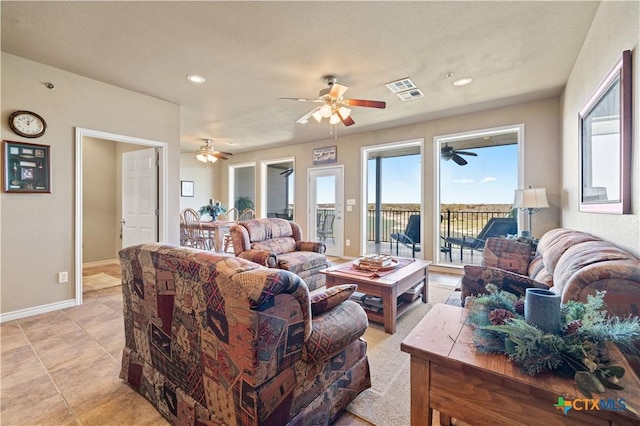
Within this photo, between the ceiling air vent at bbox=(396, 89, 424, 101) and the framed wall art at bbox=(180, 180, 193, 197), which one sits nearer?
the ceiling air vent at bbox=(396, 89, 424, 101)

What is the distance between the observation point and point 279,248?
4.02 meters

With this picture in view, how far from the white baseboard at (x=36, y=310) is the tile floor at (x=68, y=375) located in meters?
0.09

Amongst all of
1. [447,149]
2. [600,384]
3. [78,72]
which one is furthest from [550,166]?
[78,72]

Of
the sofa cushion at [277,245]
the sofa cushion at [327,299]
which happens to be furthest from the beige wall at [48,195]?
the sofa cushion at [327,299]

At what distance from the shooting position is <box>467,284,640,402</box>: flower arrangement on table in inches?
31.3

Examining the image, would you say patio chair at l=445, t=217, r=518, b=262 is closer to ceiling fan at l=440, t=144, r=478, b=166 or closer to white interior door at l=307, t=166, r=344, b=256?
ceiling fan at l=440, t=144, r=478, b=166

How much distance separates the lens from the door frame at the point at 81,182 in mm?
3254

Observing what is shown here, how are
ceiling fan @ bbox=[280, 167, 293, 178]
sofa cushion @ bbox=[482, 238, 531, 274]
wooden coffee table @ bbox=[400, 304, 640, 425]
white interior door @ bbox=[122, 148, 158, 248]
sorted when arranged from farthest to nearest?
ceiling fan @ bbox=[280, 167, 293, 178] < white interior door @ bbox=[122, 148, 158, 248] < sofa cushion @ bbox=[482, 238, 531, 274] < wooden coffee table @ bbox=[400, 304, 640, 425]

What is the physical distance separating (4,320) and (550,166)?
672 cm

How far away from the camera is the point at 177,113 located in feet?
13.8

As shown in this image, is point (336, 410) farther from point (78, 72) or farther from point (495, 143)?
point (495, 143)

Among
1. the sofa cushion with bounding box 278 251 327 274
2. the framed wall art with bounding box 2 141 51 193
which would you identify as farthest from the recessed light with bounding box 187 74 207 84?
the sofa cushion with bounding box 278 251 327 274

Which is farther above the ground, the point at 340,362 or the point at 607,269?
the point at 607,269

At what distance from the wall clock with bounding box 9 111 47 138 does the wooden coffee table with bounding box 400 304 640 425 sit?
13.3 feet
